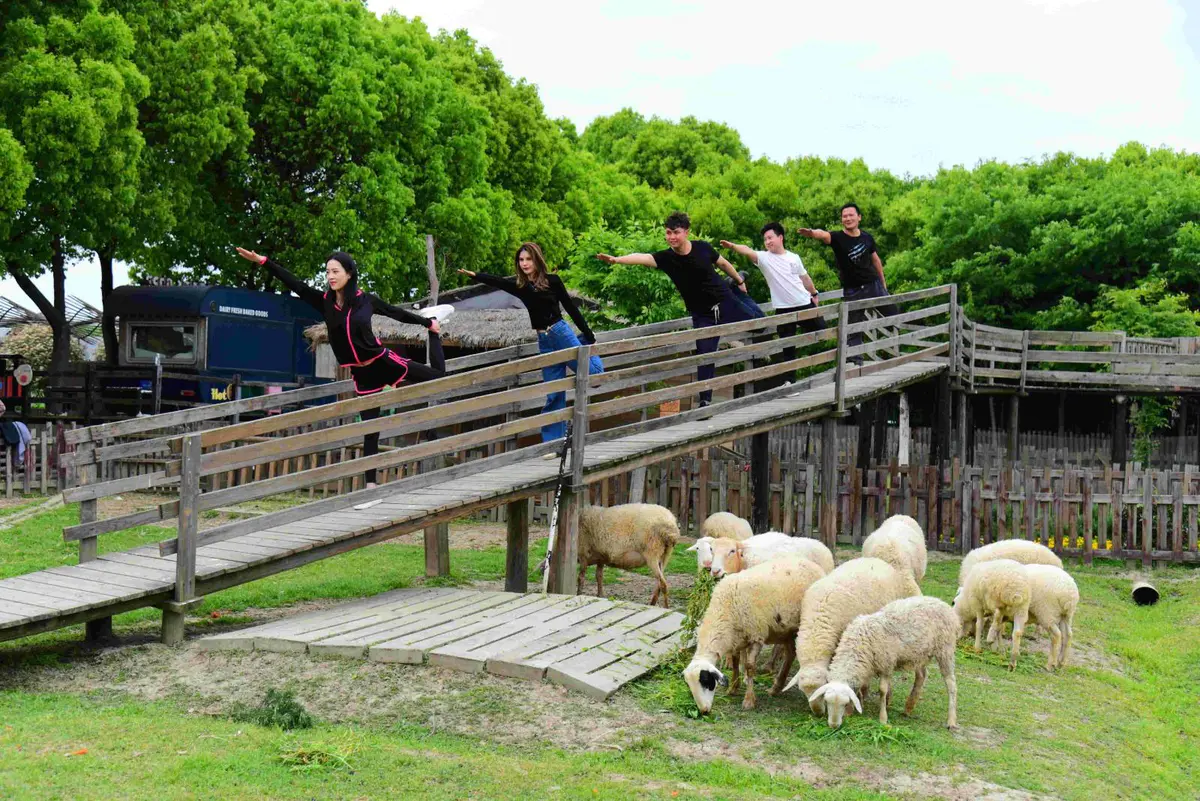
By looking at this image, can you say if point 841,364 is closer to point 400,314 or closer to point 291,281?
point 400,314

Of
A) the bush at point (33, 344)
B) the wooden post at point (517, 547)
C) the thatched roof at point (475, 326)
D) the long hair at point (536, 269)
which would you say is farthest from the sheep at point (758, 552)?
the bush at point (33, 344)

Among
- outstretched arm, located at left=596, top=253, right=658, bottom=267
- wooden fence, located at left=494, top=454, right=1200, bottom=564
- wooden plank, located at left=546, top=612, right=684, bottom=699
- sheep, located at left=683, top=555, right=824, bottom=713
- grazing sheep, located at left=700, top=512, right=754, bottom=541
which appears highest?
outstretched arm, located at left=596, top=253, right=658, bottom=267

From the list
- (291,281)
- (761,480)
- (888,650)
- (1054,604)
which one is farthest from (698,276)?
(888,650)

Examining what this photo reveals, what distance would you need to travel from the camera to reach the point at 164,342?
92.3 ft

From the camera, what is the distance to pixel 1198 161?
41.0m

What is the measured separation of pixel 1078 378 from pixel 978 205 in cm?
888

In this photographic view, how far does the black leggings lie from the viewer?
32.6 feet

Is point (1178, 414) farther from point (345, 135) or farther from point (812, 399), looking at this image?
point (345, 135)

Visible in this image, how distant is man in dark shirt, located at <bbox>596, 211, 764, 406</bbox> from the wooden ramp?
3.73 m

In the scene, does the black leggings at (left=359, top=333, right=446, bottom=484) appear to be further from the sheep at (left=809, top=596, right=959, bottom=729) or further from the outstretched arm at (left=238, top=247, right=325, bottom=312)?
the sheep at (left=809, top=596, right=959, bottom=729)

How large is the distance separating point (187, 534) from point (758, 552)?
166 inches

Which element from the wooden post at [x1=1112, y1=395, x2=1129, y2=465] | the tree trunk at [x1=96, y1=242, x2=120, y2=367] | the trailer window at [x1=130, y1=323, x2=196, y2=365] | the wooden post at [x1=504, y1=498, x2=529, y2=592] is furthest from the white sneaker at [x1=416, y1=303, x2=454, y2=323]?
the tree trunk at [x1=96, y1=242, x2=120, y2=367]

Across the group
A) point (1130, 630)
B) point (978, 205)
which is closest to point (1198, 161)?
point (978, 205)

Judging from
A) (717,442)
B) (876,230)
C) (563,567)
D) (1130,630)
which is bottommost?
(1130,630)
